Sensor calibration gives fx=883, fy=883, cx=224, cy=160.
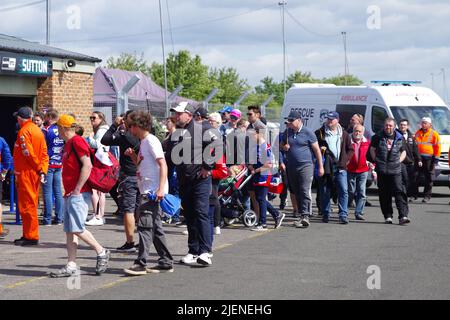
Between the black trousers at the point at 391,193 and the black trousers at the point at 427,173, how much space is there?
449 centimetres

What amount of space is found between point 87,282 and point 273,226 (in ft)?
19.3

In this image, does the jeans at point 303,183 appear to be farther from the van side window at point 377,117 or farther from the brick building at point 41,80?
the van side window at point 377,117

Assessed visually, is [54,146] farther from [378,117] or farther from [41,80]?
Result: [378,117]

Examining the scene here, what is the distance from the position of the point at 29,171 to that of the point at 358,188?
20.9ft

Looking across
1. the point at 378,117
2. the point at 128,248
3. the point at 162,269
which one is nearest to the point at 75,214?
the point at 162,269

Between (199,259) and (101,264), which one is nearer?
(101,264)

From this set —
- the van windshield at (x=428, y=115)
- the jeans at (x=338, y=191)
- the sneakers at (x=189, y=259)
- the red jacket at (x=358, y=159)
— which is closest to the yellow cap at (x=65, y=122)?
the sneakers at (x=189, y=259)

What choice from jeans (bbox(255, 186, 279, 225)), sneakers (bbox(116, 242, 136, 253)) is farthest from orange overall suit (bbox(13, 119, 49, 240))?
jeans (bbox(255, 186, 279, 225))

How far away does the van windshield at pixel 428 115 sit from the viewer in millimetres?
21405

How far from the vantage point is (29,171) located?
1241 centimetres

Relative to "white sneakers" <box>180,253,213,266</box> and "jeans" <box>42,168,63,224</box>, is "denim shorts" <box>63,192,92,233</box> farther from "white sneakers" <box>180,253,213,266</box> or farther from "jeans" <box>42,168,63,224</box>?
"jeans" <box>42,168,63,224</box>

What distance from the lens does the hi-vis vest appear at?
19.9 m

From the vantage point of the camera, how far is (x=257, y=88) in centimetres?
11912
